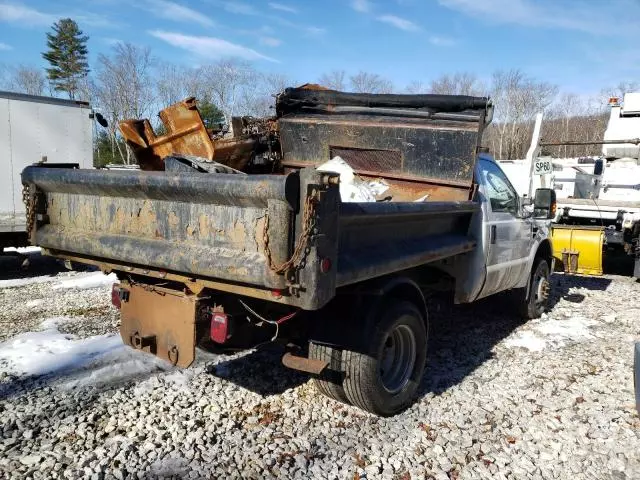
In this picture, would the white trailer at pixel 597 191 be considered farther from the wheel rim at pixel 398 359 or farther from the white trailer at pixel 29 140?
the white trailer at pixel 29 140

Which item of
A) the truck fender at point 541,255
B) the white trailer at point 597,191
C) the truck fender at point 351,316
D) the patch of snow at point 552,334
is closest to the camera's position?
the truck fender at point 351,316

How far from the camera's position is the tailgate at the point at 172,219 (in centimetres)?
273

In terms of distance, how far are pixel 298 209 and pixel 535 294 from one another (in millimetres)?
5026

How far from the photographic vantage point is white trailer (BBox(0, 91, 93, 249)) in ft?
28.2

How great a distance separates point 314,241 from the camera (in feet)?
8.57

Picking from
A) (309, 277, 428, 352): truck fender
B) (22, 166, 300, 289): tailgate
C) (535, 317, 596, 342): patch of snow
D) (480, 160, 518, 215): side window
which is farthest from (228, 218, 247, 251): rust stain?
(535, 317, 596, 342): patch of snow

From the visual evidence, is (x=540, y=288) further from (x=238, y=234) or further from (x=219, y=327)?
(x=238, y=234)

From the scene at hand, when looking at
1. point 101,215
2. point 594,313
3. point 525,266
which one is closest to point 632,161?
point 594,313

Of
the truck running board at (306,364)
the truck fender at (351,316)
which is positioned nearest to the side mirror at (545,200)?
the truck fender at (351,316)

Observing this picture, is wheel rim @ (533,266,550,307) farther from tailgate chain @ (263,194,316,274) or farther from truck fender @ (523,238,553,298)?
tailgate chain @ (263,194,316,274)

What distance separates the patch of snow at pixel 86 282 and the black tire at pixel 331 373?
16.0 feet

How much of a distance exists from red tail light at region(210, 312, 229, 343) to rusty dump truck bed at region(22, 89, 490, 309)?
0.69 ft

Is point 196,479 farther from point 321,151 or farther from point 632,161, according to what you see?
point 632,161

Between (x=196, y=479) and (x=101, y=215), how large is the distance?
1924 millimetres
